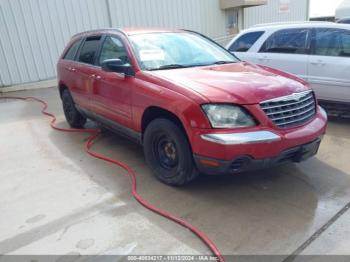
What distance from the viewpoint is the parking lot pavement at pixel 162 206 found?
2.68 m

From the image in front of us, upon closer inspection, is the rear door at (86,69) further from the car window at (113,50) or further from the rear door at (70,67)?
the car window at (113,50)

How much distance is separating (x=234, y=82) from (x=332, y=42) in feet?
10.0

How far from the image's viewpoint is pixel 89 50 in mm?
4969

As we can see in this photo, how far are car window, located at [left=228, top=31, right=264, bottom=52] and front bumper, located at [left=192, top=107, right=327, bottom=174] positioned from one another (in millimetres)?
3652

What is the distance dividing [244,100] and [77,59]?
10.5 feet

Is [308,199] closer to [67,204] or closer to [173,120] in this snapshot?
[173,120]

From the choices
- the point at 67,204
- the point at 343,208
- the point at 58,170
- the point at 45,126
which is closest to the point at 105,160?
the point at 58,170

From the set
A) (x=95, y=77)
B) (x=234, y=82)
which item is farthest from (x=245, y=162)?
(x=95, y=77)

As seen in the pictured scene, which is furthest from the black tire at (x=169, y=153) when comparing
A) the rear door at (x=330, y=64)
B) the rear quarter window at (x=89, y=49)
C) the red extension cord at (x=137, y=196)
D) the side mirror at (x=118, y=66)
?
the rear door at (x=330, y=64)

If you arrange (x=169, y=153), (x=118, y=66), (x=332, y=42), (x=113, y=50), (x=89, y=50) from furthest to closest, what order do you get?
(x=332, y=42) < (x=89, y=50) < (x=113, y=50) < (x=118, y=66) < (x=169, y=153)

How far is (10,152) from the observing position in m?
4.87

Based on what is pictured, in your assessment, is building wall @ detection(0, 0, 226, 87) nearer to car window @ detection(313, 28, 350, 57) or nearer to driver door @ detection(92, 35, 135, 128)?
driver door @ detection(92, 35, 135, 128)

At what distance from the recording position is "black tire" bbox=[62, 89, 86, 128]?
5599 mm

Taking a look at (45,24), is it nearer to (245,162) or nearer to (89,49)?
(89,49)
